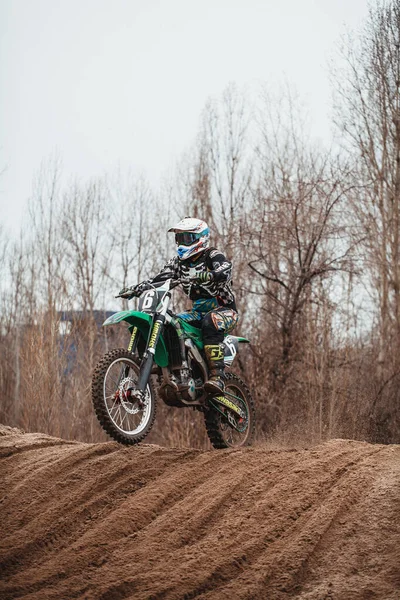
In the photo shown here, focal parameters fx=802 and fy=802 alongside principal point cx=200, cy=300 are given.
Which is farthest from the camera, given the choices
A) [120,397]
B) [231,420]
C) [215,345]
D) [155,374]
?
[231,420]

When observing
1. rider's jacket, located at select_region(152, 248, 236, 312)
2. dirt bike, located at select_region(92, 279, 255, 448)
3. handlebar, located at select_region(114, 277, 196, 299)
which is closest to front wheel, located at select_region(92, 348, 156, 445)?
dirt bike, located at select_region(92, 279, 255, 448)

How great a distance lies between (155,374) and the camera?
26.1ft

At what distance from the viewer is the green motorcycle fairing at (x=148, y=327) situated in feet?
23.5

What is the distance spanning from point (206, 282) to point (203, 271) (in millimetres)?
218

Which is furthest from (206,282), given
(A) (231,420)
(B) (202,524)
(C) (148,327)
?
(B) (202,524)

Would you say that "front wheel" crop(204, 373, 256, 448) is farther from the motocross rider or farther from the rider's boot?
the motocross rider

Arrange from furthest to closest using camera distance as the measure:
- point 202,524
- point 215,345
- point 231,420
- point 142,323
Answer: point 231,420, point 215,345, point 142,323, point 202,524

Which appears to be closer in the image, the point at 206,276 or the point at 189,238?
the point at 206,276

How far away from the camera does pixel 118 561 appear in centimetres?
529

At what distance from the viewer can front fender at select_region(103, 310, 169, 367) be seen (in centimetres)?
716

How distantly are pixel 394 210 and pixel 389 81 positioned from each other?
10.1ft

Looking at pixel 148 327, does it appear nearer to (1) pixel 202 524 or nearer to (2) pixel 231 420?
(2) pixel 231 420

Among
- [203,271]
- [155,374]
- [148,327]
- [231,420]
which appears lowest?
[231,420]

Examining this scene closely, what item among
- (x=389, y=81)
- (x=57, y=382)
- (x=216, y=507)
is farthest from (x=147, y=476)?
(x=389, y=81)
